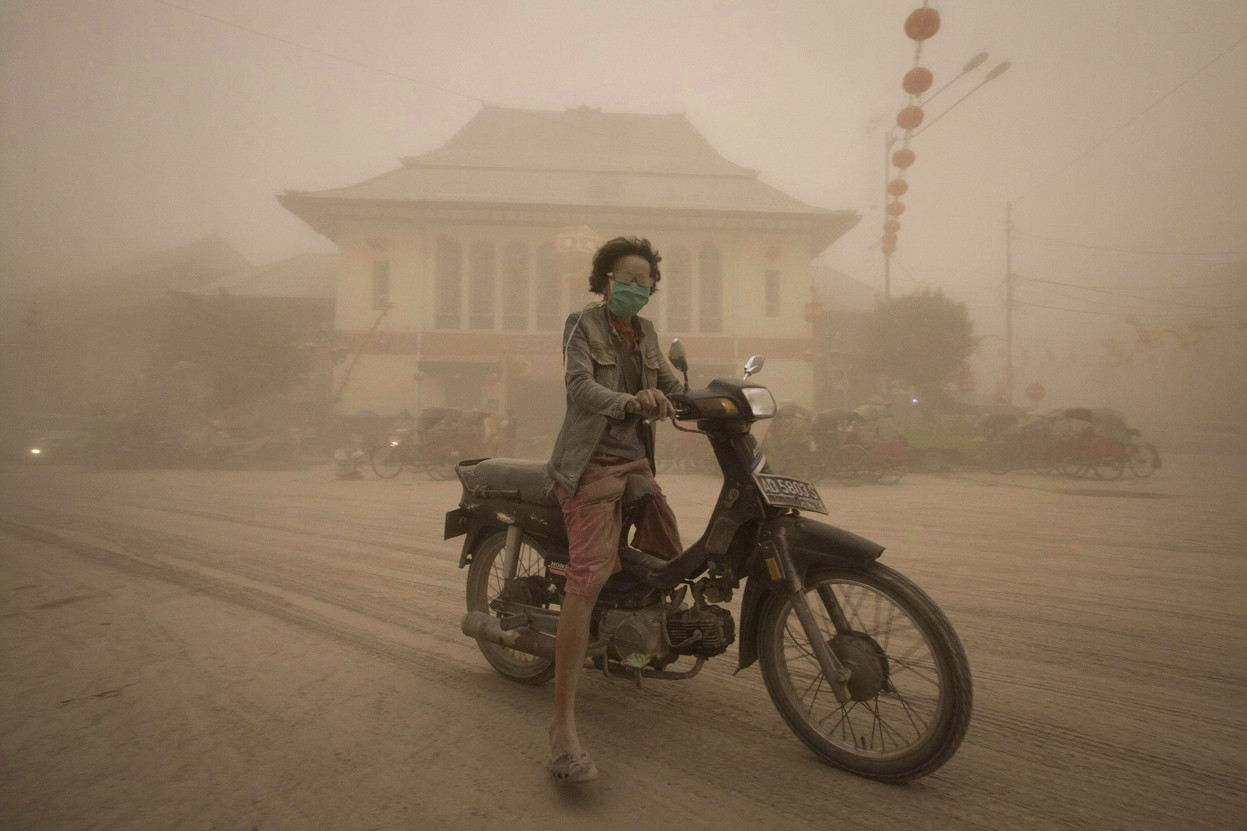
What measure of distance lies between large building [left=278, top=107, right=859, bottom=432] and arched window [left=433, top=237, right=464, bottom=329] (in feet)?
0.18

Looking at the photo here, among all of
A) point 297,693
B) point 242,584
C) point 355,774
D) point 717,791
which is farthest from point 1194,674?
point 242,584

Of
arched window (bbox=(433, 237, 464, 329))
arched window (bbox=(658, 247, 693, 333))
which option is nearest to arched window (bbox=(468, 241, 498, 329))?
arched window (bbox=(433, 237, 464, 329))

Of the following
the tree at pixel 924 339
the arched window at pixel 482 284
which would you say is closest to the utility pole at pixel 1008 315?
the tree at pixel 924 339

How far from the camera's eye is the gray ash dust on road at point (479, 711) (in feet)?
6.45

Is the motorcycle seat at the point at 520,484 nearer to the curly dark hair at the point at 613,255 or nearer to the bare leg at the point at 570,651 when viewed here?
the bare leg at the point at 570,651

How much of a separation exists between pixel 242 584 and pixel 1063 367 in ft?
122

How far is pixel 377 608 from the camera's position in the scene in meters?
3.96

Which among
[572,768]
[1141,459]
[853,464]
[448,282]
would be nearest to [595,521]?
[572,768]

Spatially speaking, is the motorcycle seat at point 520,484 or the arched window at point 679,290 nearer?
the motorcycle seat at point 520,484

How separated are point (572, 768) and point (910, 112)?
553 inches

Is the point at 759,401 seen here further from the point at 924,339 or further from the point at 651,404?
the point at 924,339

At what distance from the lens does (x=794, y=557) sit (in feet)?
7.21

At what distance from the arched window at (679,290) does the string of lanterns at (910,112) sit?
803 centimetres

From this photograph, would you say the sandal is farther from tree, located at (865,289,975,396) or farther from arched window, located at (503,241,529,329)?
arched window, located at (503,241,529,329)
